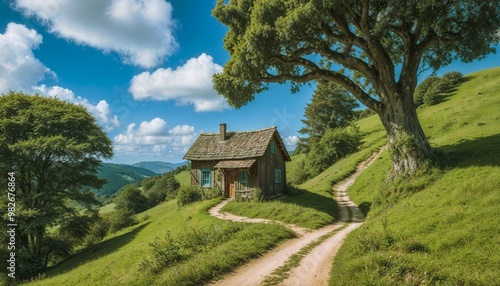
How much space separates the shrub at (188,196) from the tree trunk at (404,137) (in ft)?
74.6

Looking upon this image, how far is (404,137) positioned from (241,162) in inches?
685

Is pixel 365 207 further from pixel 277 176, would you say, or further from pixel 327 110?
pixel 327 110

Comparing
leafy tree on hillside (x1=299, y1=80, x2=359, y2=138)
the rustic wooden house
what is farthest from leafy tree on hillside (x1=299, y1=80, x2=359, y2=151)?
the rustic wooden house

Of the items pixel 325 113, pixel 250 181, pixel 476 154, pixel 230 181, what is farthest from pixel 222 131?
pixel 325 113

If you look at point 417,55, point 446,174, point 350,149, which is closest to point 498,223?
point 446,174

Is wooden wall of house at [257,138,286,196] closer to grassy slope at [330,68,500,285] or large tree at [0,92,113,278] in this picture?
grassy slope at [330,68,500,285]

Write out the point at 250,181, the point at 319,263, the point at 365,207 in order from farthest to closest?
the point at 250,181 < the point at 365,207 < the point at 319,263

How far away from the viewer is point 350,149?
53.2m

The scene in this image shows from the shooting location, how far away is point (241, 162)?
3150 cm

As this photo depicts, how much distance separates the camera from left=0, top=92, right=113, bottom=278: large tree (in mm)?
24891

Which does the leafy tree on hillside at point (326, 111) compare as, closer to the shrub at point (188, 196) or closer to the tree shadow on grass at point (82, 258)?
the shrub at point (188, 196)

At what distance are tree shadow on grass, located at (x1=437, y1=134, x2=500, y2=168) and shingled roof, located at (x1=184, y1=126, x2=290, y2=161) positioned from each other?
674 inches

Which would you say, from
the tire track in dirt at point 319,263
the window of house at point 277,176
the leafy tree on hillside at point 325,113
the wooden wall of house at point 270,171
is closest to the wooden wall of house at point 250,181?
the wooden wall of house at point 270,171

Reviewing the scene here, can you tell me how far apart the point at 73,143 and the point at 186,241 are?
1975 centimetres
